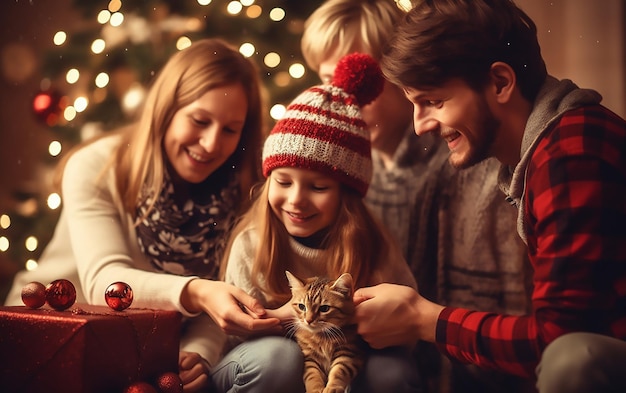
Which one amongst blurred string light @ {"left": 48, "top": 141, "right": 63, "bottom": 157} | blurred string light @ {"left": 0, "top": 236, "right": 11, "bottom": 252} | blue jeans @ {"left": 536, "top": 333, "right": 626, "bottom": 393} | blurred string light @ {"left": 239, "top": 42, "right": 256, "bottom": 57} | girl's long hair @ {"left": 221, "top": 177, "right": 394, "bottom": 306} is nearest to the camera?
blue jeans @ {"left": 536, "top": 333, "right": 626, "bottom": 393}

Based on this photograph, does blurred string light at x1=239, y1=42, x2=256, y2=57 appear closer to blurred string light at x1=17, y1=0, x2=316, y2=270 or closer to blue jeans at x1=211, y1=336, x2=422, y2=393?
blurred string light at x1=17, y1=0, x2=316, y2=270

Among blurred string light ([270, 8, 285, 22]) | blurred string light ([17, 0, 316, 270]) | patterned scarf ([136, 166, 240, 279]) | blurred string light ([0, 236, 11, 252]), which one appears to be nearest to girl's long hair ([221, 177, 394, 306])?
patterned scarf ([136, 166, 240, 279])

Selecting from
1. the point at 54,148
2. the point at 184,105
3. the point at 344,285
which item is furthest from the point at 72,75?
the point at 344,285

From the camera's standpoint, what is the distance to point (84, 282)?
1515 mm

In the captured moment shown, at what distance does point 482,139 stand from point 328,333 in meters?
0.44

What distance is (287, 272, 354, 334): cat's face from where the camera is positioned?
1.24m

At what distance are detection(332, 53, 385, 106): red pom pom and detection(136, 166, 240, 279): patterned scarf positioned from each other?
34cm

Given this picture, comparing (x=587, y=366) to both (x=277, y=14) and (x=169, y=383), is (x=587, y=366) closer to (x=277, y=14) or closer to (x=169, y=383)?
(x=169, y=383)

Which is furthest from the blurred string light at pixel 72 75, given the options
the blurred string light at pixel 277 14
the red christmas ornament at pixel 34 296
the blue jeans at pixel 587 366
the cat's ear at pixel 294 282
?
the blue jeans at pixel 587 366

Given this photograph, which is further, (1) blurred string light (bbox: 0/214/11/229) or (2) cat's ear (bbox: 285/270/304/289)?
(1) blurred string light (bbox: 0/214/11/229)

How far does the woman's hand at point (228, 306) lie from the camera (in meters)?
1.29

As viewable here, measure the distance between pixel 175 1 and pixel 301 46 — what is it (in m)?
0.32

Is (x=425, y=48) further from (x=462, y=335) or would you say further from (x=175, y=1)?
(x=175, y=1)

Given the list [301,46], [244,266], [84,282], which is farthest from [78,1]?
[244,266]
